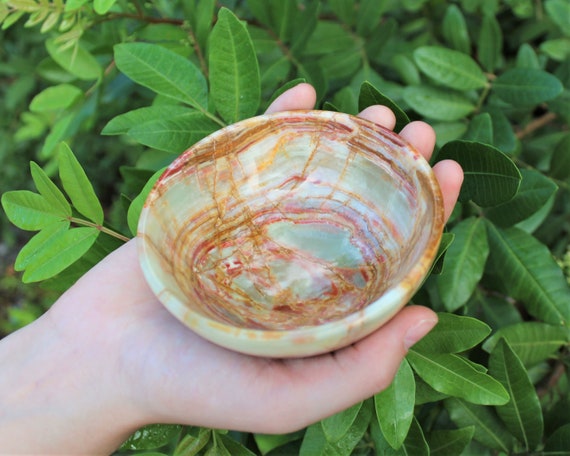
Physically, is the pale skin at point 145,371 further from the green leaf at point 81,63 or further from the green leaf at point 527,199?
the green leaf at point 81,63

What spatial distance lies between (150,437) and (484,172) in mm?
953

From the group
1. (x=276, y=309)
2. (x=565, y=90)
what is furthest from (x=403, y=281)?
(x=565, y=90)

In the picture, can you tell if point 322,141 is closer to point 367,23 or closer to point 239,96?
point 239,96

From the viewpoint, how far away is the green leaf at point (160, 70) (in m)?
1.53

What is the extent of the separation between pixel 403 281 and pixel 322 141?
0.50 m

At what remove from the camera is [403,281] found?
1.09 meters

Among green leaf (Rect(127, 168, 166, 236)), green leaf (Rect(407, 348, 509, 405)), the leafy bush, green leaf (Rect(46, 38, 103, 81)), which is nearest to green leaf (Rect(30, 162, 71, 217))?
the leafy bush

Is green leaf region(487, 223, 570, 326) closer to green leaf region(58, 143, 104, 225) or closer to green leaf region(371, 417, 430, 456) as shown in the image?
green leaf region(371, 417, 430, 456)

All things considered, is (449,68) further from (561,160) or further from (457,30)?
(561,160)

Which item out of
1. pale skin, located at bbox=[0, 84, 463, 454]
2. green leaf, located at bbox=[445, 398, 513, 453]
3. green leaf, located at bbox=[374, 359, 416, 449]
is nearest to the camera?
pale skin, located at bbox=[0, 84, 463, 454]

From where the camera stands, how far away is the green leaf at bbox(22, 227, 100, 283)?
1326 millimetres

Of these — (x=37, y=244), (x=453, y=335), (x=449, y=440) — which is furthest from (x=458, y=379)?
(x=37, y=244)

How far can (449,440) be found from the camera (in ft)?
4.61

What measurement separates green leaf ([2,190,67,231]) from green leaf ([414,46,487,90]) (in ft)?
3.53
